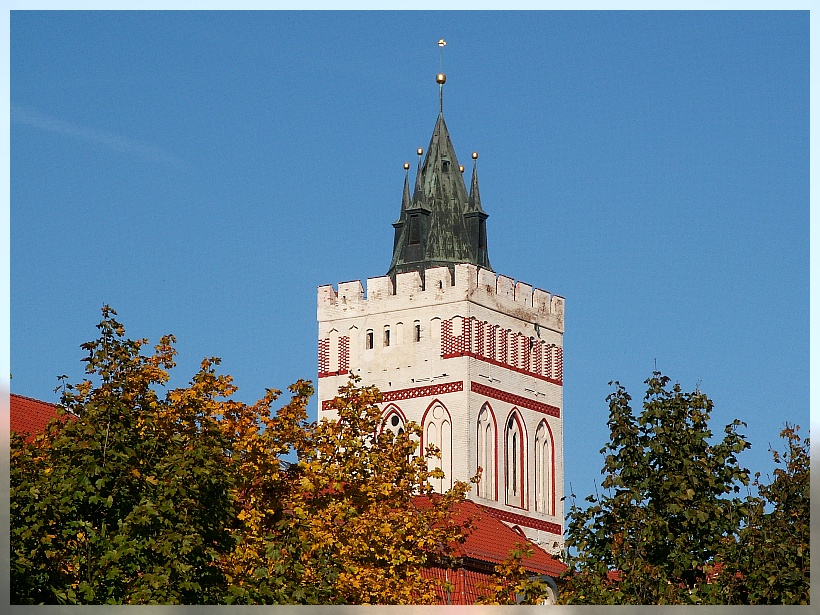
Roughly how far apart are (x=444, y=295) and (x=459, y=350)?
261cm

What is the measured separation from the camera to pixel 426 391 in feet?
279

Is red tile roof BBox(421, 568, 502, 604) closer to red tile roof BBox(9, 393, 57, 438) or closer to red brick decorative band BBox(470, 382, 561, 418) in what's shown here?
red tile roof BBox(9, 393, 57, 438)

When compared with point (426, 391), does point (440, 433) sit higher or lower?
lower

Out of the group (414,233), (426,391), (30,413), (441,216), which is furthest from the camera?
(414,233)

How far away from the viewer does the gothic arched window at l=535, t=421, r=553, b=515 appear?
290 feet

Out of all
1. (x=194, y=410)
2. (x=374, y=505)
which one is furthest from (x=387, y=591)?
(x=194, y=410)

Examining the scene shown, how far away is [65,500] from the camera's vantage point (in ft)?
103

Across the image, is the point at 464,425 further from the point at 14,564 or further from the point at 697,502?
the point at 14,564

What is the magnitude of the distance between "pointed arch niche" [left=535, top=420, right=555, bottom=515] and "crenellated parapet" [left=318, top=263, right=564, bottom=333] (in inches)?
176

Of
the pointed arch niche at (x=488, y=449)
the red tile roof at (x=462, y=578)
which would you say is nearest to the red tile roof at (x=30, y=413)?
the red tile roof at (x=462, y=578)

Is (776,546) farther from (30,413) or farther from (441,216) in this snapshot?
(441,216)

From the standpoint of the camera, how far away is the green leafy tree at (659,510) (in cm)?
3278

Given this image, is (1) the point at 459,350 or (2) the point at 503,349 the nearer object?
(1) the point at 459,350

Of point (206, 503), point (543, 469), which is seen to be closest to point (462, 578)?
point (206, 503)
